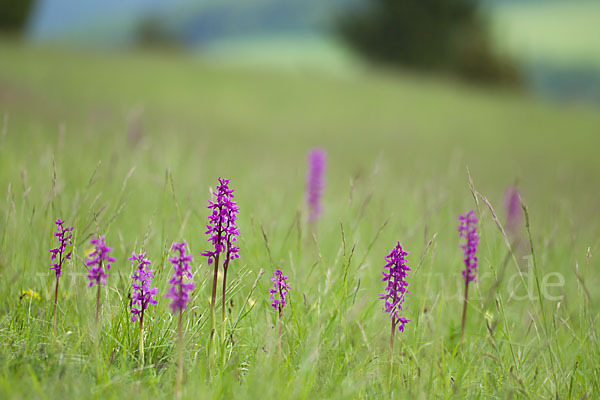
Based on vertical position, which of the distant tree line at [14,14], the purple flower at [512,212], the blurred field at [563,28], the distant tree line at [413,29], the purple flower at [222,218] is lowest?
the purple flower at [222,218]

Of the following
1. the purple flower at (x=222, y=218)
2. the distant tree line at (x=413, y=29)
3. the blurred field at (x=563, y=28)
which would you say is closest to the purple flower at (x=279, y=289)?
the purple flower at (x=222, y=218)

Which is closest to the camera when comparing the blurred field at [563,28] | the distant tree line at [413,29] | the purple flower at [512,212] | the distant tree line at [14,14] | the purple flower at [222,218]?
the purple flower at [222,218]

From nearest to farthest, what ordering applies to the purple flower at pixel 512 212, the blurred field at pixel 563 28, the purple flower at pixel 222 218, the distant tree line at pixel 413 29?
the purple flower at pixel 222 218, the purple flower at pixel 512 212, the distant tree line at pixel 413 29, the blurred field at pixel 563 28

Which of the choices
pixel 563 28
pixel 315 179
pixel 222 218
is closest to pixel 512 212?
pixel 315 179

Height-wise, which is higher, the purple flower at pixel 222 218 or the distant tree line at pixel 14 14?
the distant tree line at pixel 14 14

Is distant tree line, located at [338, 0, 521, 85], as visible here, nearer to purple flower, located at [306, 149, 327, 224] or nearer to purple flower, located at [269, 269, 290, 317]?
purple flower, located at [306, 149, 327, 224]

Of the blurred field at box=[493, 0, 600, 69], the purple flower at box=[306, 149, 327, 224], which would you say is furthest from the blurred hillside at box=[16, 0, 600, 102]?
the purple flower at box=[306, 149, 327, 224]

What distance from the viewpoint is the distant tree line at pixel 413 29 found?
2888cm

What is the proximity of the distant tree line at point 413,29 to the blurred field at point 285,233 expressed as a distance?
1627 centimetres

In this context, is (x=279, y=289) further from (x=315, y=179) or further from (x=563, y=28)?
(x=563, y=28)

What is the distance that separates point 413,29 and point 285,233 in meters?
28.5

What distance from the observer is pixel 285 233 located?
3607 millimetres

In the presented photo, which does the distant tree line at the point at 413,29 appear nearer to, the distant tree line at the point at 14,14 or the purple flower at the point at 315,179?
the distant tree line at the point at 14,14

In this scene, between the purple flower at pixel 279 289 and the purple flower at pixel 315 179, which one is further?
the purple flower at pixel 315 179
